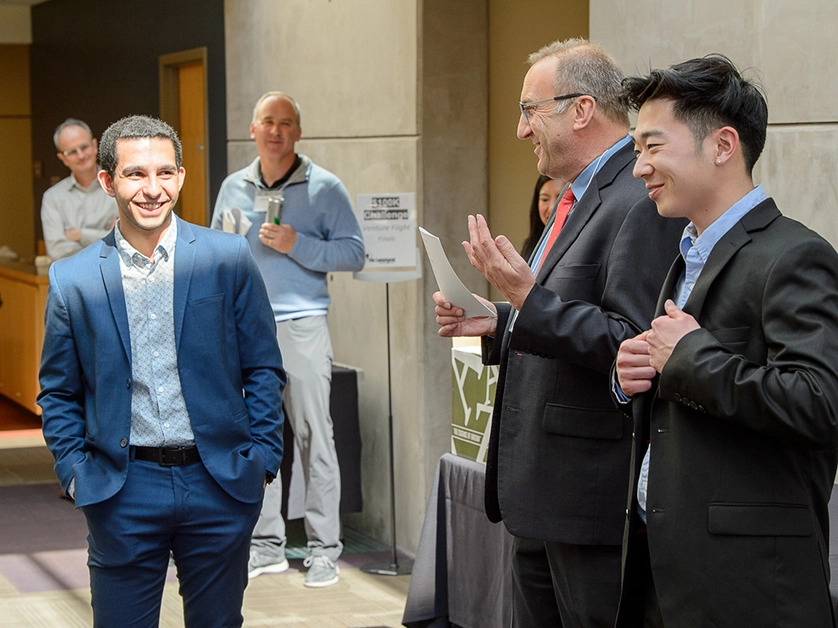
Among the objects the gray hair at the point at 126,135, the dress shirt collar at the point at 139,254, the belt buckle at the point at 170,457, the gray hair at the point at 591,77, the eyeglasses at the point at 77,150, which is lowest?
the belt buckle at the point at 170,457

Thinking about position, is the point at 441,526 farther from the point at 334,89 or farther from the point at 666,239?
the point at 334,89

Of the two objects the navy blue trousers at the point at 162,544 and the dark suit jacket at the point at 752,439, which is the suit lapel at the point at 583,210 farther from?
the navy blue trousers at the point at 162,544

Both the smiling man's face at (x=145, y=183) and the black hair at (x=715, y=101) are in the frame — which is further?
the smiling man's face at (x=145, y=183)

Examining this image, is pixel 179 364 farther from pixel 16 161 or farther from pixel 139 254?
pixel 16 161

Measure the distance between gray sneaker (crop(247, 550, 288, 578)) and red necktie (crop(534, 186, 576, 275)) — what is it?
2.89m

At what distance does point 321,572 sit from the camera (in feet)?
16.4

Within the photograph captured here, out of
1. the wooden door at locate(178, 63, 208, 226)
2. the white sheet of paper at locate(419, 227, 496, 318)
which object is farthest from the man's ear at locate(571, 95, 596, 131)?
the wooden door at locate(178, 63, 208, 226)

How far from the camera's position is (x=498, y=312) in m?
2.75

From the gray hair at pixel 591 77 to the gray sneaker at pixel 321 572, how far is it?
9.73ft

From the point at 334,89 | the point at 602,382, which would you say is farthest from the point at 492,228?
the point at 602,382

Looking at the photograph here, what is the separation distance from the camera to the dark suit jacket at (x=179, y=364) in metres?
2.59

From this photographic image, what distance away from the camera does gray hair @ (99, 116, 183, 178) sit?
2660mm

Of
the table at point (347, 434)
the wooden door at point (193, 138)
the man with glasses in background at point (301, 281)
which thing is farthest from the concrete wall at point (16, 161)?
the man with glasses in background at point (301, 281)

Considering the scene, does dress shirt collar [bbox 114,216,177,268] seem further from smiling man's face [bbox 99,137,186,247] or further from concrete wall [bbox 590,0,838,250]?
concrete wall [bbox 590,0,838,250]
